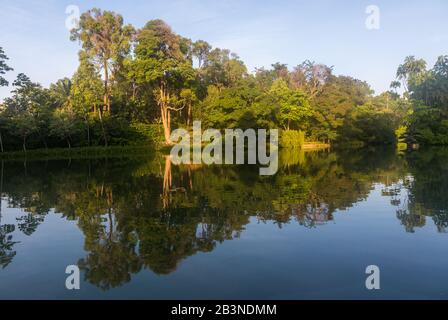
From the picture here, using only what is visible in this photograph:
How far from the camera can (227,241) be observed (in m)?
6.74

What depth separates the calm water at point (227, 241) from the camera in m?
4.74

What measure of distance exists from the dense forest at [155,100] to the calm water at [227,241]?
861 inches

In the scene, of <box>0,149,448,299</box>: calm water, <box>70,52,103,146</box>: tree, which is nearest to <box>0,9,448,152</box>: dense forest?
<box>70,52,103,146</box>: tree

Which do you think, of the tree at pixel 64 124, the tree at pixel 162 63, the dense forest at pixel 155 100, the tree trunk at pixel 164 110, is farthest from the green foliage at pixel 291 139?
the tree at pixel 64 124

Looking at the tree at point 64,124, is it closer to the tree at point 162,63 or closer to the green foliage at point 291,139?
the tree at point 162,63

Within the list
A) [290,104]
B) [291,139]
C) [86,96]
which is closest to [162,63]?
[86,96]

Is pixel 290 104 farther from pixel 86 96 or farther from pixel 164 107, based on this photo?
Result: pixel 86 96

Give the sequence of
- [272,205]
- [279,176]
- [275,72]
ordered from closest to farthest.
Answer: [272,205], [279,176], [275,72]

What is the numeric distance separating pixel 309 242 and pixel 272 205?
314 centimetres

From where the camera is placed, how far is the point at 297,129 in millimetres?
45281

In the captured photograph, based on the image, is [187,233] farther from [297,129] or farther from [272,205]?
[297,129]
